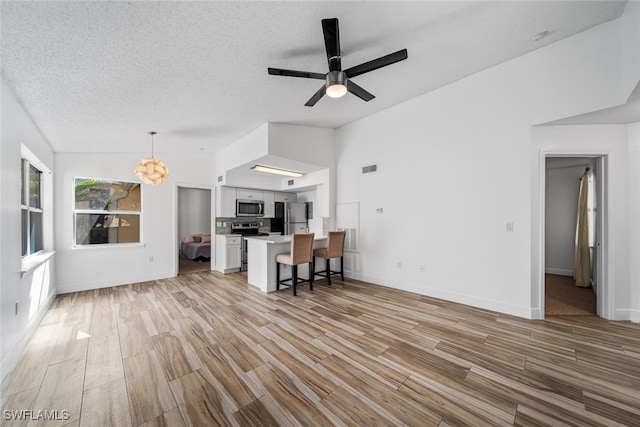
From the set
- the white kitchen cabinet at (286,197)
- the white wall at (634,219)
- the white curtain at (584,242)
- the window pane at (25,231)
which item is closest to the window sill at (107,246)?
the window pane at (25,231)

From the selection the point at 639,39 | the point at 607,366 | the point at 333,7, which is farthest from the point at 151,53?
A: the point at 607,366

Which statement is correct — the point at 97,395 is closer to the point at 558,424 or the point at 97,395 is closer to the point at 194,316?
the point at 194,316

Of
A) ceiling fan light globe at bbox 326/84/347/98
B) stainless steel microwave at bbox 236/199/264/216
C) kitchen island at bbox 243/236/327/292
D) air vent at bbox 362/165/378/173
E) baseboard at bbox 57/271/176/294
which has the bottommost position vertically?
baseboard at bbox 57/271/176/294

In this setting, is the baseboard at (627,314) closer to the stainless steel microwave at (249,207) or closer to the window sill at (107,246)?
the stainless steel microwave at (249,207)

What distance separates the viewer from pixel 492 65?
3.11 metres

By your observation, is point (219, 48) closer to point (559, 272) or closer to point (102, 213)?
point (102, 213)

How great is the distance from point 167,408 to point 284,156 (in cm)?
361

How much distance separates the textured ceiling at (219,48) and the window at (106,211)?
1279 millimetres

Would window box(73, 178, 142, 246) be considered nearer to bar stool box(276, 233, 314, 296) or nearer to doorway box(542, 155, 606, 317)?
bar stool box(276, 233, 314, 296)

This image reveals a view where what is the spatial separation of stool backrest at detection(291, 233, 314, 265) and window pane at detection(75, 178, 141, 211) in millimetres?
3614

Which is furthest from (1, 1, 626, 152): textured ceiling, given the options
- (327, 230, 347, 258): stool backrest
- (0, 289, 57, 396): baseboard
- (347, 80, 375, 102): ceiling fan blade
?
(0, 289, 57, 396): baseboard

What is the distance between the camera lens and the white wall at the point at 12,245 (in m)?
2.04

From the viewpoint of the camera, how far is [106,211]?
4688mm

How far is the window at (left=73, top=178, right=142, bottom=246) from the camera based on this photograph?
4.44 meters
